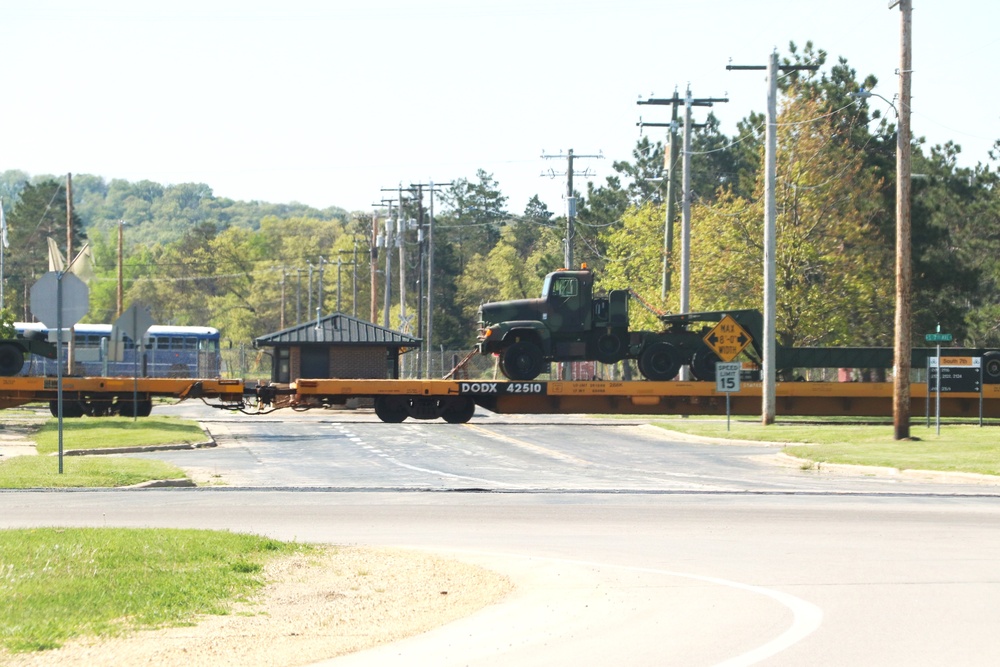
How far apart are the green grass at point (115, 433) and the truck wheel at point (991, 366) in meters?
20.6

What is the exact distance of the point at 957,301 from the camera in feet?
222

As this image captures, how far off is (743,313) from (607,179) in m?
61.0

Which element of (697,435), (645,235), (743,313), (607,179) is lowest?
(697,435)

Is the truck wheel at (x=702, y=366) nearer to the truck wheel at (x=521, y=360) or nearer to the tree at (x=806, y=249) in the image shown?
the truck wheel at (x=521, y=360)

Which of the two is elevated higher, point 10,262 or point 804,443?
point 10,262

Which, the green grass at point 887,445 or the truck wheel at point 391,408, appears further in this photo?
the truck wheel at point 391,408

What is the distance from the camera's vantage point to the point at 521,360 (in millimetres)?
35156

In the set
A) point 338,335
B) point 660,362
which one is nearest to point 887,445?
point 660,362

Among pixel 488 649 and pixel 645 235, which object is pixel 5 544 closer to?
pixel 488 649

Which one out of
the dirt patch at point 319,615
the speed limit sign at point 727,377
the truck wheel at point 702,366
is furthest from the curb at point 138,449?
the dirt patch at point 319,615

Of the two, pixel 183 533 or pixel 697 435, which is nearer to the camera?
pixel 183 533

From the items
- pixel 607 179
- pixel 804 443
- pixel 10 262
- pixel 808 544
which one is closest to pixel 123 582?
pixel 808 544

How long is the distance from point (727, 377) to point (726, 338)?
110 cm

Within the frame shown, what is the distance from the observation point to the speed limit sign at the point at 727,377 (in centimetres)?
3438
